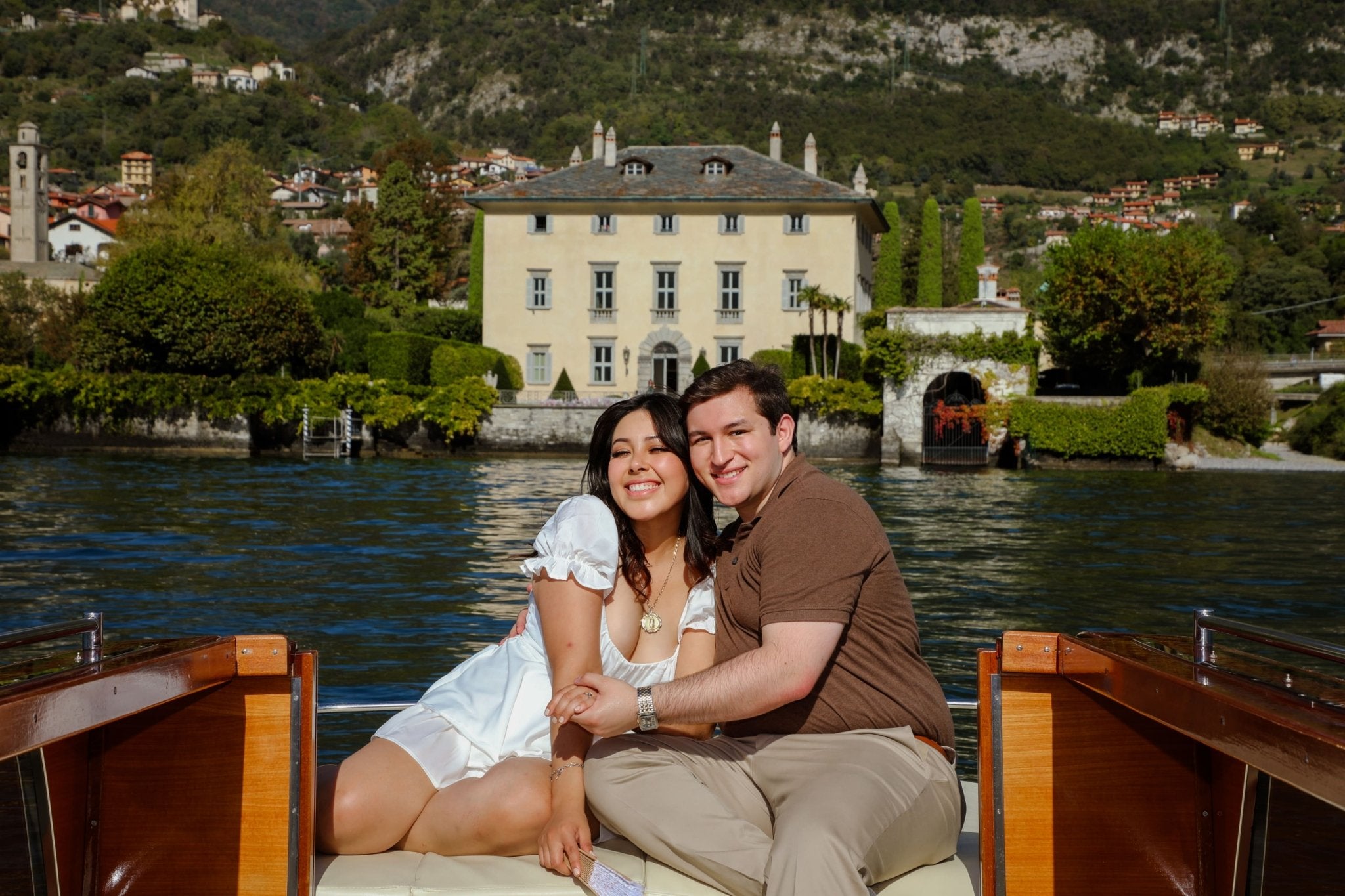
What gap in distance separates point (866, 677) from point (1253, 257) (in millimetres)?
71409

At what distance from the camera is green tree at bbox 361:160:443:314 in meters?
57.2

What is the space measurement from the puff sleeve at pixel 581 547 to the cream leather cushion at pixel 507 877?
2.19 feet

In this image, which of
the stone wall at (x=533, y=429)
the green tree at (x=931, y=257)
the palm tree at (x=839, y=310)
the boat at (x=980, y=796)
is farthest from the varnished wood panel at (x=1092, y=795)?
the green tree at (x=931, y=257)

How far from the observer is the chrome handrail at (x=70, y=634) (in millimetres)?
2590

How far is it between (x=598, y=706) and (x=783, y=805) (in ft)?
1.63

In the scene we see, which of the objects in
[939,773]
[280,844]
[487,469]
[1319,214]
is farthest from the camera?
[1319,214]

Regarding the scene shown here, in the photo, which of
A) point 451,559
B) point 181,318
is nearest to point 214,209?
point 181,318

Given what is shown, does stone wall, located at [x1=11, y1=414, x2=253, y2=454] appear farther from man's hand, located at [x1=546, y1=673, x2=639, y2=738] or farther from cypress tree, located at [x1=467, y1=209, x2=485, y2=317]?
man's hand, located at [x1=546, y1=673, x2=639, y2=738]

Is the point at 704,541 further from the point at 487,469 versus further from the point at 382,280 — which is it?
the point at 382,280

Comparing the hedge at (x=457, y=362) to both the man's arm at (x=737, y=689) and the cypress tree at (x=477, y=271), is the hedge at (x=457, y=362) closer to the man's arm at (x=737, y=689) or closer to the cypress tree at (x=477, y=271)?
the cypress tree at (x=477, y=271)

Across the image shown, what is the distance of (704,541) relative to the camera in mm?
3625

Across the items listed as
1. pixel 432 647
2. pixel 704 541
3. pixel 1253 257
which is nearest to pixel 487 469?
pixel 432 647

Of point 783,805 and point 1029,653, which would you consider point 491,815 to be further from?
point 1029,653

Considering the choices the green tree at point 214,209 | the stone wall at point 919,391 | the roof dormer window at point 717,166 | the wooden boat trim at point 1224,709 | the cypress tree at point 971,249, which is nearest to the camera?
the wooden boat trim at point 1224,709
